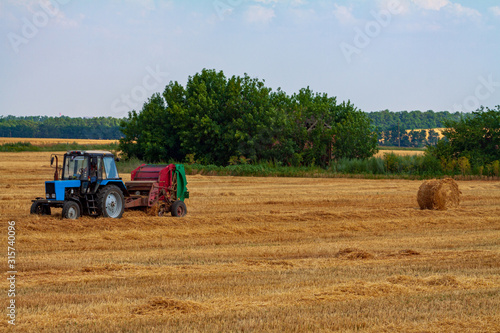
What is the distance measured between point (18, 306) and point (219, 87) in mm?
40833

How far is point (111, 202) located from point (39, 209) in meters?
1.87

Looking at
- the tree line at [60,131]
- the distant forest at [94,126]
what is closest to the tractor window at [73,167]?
the distant forest at [94,126]

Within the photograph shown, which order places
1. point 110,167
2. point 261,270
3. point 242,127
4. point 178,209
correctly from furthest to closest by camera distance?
point 242,127 → point 178,209 → point 110,167 → point 261,270

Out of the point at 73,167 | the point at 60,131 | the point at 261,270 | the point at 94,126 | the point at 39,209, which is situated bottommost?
the point at 261,270

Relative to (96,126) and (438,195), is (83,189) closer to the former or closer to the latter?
(438,195)

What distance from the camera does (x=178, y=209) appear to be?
Answer: 17969mm

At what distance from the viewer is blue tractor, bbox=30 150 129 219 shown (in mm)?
15242

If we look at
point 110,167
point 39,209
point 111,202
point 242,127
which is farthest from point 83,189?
point 242,127

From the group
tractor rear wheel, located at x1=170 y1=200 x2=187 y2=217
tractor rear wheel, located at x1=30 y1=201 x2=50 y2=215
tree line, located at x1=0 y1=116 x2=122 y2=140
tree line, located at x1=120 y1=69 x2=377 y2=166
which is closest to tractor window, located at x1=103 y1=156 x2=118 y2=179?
tractor rear wheel, located at x1=30 y1=201 x2=50 y2=215

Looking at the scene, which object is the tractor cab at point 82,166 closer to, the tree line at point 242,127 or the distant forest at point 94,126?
the tree line at point 242,127

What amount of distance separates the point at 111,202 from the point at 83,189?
0.88 m

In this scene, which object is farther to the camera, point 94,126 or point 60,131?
point 94,126

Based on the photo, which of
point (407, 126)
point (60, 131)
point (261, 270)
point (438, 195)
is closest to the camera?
point (261, 270)

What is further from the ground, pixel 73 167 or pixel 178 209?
pixel 73 167
